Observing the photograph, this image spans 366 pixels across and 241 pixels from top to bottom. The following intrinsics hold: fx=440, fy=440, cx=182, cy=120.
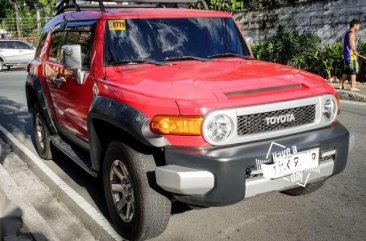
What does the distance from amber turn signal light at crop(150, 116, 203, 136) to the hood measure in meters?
0.14

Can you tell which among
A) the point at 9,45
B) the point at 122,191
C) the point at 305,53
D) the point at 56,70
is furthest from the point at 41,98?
the point at 9,45

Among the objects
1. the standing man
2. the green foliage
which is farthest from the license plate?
the green foliage

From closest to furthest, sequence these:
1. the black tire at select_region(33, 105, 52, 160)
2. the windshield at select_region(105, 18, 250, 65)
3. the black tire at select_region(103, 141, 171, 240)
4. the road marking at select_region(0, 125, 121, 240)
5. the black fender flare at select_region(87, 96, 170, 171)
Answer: the black fender flare at select_region(87, 96, 170, 171)
the black tire at select_region(103, 141, 171, 240)
the road marking at select_region(0, 125, 121, 240)
the windshield at select_region(105, 18, 250, 65)
the black tire at select_region(33, 105, 52, 160)

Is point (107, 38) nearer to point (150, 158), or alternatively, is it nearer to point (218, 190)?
point (150, 158)

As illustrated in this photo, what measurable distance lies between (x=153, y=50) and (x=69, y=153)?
1.51 meters

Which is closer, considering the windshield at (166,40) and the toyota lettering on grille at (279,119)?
the toyota lettering on grille at (279,119)

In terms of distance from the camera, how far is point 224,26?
4805mm

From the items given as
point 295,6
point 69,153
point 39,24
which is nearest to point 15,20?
point 39,24

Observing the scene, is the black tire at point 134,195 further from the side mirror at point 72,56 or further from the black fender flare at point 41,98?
the black fender flare at point 41,98

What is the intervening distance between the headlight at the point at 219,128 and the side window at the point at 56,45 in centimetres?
281

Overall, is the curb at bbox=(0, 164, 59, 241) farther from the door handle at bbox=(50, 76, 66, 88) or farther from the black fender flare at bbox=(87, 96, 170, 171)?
the door handle at bbox=(50, 76, 66, 88)

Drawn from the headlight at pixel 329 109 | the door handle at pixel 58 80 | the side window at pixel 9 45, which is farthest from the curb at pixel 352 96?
the side window at pixel 9 45

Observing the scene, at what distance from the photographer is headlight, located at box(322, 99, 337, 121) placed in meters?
3.67

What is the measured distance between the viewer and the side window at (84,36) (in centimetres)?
435
